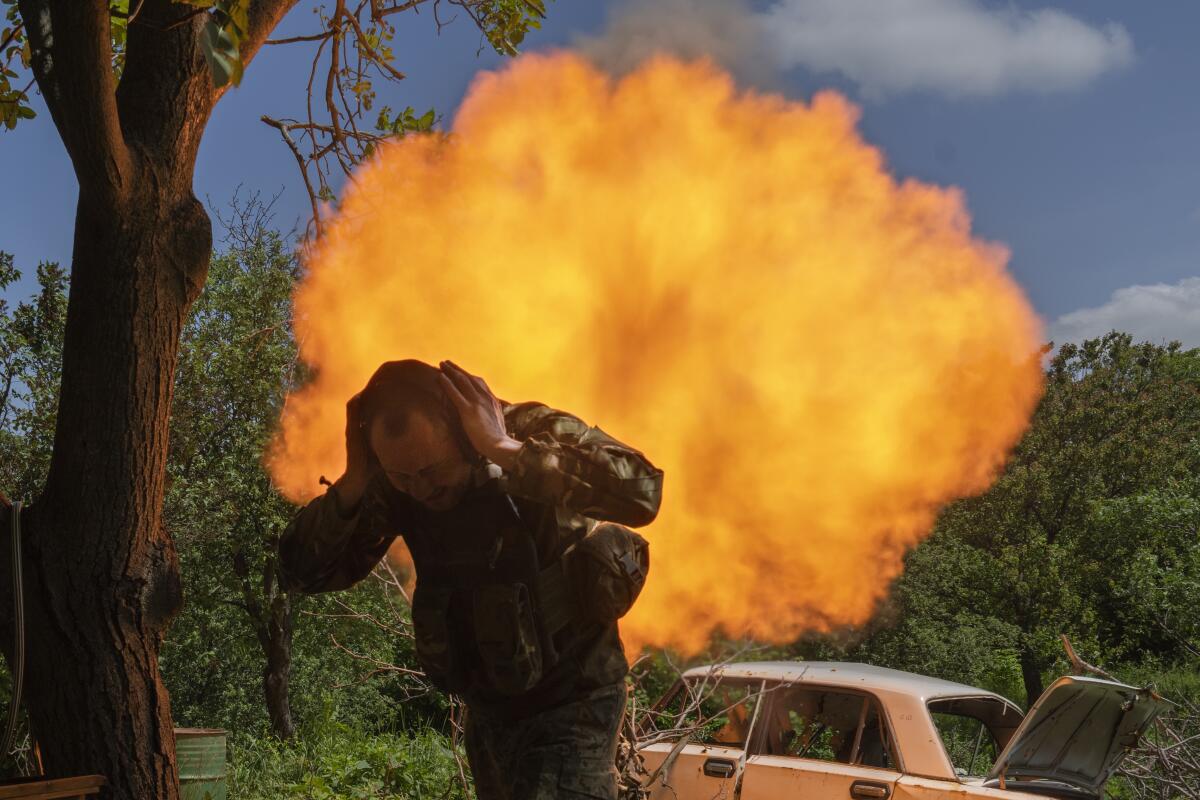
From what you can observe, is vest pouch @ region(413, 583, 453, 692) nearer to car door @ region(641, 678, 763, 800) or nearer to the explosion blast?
the explosion blast

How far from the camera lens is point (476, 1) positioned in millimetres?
6531

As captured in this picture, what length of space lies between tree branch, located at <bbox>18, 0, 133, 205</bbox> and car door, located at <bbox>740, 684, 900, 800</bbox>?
15.1 feet

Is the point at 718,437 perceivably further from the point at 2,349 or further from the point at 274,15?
the point at 2,349

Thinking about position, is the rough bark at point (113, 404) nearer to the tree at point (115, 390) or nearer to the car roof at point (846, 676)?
the tree at point (115, 390)

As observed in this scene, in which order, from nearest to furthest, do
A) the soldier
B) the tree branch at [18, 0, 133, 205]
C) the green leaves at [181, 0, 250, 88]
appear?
the green leaves at [181, 0, 250, 88] → the soldier → the tree branch at [18, 0, 133, 205]

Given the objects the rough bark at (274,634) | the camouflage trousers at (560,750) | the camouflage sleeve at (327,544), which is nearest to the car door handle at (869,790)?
the camouflage trousers at (560,750)

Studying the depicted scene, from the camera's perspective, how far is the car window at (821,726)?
250 inches

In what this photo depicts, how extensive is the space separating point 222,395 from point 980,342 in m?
11.5

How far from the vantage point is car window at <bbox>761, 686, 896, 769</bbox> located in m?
6.36

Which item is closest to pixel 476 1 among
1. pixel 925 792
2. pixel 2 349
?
pixel 925 792

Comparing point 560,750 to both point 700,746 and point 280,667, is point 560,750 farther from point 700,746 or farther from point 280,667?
point 280,667

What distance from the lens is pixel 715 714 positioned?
6.83 metres

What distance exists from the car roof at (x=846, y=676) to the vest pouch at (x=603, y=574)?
3.53 m

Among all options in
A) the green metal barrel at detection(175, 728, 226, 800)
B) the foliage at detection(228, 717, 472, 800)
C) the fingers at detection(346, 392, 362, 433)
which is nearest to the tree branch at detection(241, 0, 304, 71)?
the fingers at detection(346, 392, 362, 433)
